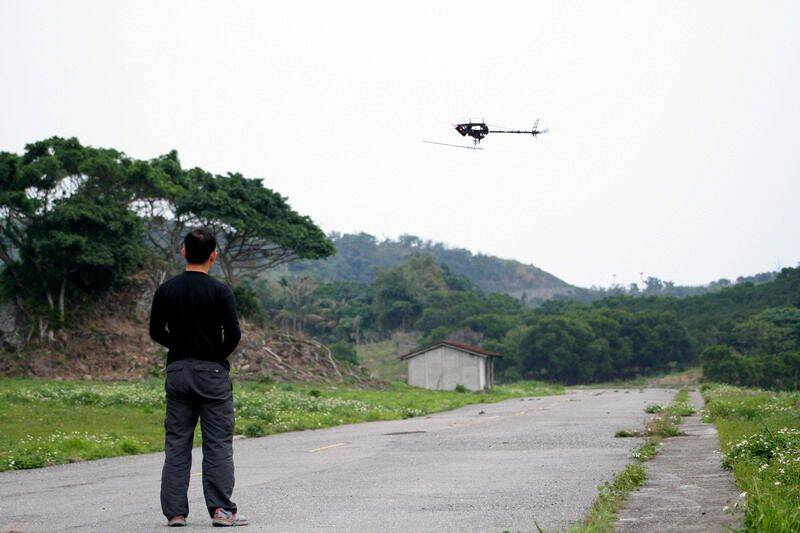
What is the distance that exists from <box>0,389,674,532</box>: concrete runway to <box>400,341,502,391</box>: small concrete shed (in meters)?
49.4

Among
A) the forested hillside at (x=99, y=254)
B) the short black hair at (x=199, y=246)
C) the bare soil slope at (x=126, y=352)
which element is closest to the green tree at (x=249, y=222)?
the forested hillside at (x=99, y=254)

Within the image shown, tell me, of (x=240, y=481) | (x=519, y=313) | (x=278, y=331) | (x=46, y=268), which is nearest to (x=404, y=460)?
(x=240, y=481)

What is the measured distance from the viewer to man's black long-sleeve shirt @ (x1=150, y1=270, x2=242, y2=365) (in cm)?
733

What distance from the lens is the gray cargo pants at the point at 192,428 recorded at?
282 inches

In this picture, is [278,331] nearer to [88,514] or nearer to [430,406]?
[430,406]

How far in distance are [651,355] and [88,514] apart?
3569 inches

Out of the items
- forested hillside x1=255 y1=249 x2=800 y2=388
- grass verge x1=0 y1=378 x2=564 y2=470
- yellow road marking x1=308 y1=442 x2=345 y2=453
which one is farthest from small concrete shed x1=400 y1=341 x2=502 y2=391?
yellow road marking x1=308 y1=442 x2=345 y2=453

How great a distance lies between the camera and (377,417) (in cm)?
2577

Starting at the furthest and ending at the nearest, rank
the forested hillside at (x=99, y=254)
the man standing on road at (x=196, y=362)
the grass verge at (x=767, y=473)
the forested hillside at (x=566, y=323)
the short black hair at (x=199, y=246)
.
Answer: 1. the forested hillside at (x=566, y=323)
2. the forested hillside at (x=99, y=254)
3. the short black hair at (x=199, y=246)
4. the man standing on road at (x=196, y=362)
5. the grass verge at (x=767, y=473)

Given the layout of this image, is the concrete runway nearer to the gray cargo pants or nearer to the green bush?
the gray cargo pants

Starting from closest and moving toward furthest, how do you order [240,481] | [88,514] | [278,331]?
1. [88,514]
2. [240,481]
3. [278,331]

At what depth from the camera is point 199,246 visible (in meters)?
7.45

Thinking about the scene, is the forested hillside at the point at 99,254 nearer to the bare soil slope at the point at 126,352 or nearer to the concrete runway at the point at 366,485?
the bare soil slope at the point at 126,352

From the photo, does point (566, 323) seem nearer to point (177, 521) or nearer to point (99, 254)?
point (99, 254)
